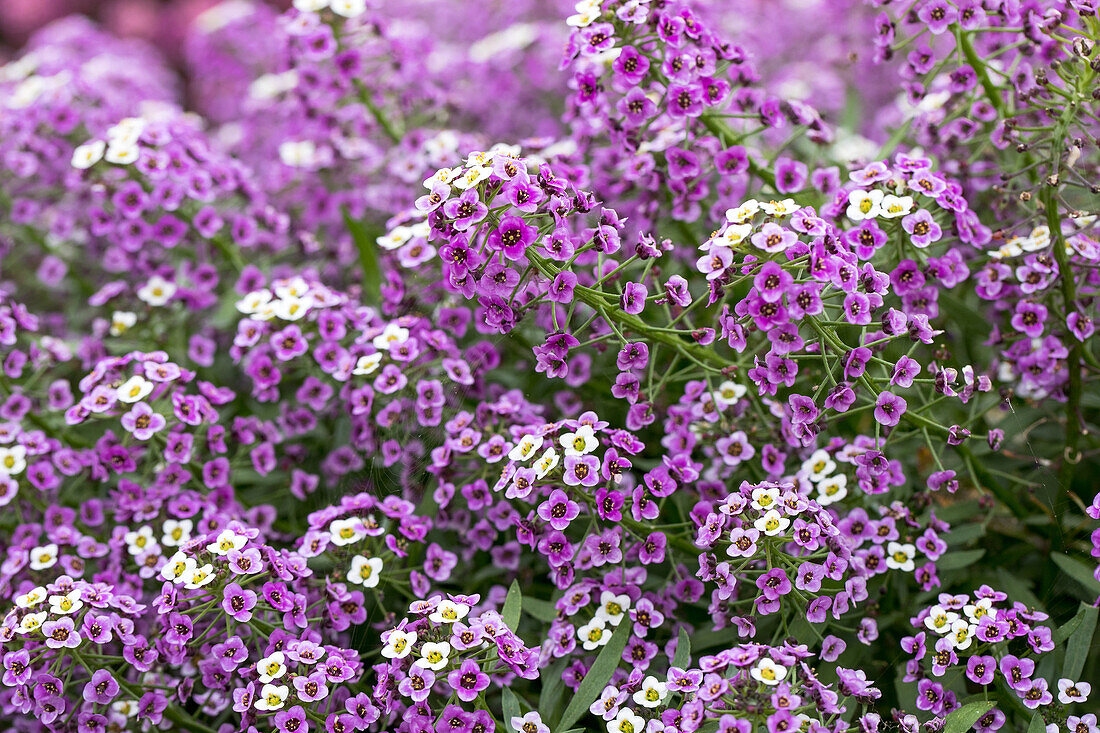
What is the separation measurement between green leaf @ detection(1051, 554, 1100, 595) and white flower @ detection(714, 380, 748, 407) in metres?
0.75

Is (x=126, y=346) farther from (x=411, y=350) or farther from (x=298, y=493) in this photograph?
(x=411, y=350)

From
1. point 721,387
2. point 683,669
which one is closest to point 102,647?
A: point 683,669

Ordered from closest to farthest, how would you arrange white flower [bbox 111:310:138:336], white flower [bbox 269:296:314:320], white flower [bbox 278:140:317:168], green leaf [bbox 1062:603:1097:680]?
green leaf [bbox 1062:603:1097:680], white flower [bbox 269:296:314:320], white flower [bbox 111:310:138:336], white flower [bbox 278:140:317:168]

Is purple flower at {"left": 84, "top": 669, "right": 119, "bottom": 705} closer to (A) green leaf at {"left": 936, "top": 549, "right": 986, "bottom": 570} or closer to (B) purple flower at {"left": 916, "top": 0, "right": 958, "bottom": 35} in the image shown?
(A) green leaf at {"left": 936, "top": 549, "right": 986, "bottom": 570}

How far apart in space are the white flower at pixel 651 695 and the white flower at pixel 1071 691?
766 mm

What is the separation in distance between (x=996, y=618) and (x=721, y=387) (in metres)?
0.73

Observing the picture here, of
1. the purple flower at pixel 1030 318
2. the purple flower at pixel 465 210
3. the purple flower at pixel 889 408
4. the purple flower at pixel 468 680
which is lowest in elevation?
the purple flower at pixel 468 680

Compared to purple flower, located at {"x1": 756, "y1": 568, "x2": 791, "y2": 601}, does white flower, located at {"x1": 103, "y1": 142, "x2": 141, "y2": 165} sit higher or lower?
higher

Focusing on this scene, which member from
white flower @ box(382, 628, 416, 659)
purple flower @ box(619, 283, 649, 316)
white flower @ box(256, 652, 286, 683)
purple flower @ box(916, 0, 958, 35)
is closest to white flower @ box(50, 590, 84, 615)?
white flower @ box(256, 652, 286, 683)

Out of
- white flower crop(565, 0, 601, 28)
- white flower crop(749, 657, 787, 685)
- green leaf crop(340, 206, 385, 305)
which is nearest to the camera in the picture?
white flower crop(749, 657, 787, 685)

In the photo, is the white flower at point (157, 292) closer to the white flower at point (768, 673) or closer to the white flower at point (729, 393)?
the white flower at point (729, 393)

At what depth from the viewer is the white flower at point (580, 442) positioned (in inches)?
74.4

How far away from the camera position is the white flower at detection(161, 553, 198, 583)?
191 cm

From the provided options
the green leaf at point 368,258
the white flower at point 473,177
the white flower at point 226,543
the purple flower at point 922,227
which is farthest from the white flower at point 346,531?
the purple flower at point 922,227
